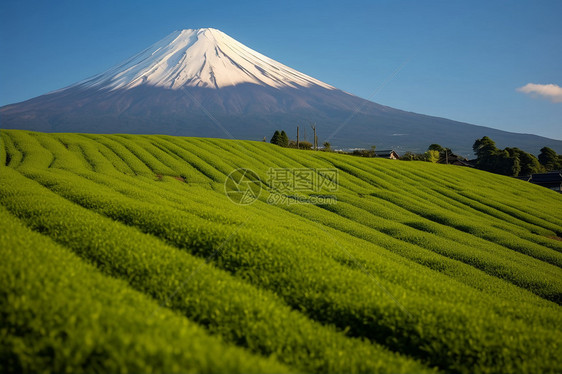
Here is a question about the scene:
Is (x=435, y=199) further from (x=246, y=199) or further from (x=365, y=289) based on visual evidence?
(x=365, y=289)

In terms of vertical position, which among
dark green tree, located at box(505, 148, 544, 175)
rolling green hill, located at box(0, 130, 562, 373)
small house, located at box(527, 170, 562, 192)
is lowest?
rolling green hill, located at box(0, 130, 562, 373)

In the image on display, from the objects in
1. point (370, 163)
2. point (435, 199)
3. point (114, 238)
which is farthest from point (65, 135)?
point (435, 199)

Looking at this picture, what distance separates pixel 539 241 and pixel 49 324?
3629 centimetres

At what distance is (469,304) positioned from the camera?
→ 965 cm

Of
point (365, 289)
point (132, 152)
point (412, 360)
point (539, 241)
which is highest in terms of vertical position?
point (132, 152)

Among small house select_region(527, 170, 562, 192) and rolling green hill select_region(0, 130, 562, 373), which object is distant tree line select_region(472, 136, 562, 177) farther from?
rolling green hill select_region(0, 130, 562, 373)
